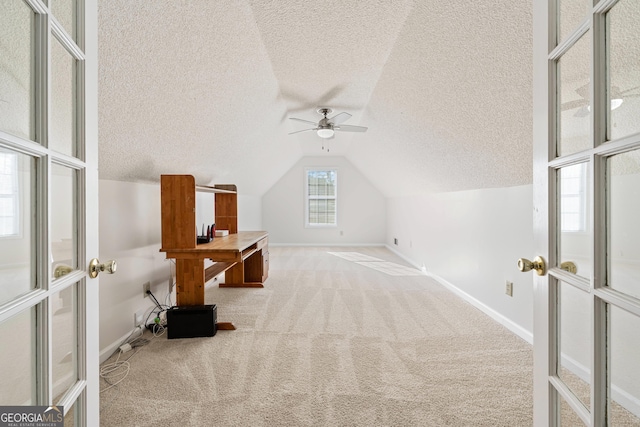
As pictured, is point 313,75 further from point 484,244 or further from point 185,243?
point 484,244

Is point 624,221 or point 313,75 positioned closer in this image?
point 624,221

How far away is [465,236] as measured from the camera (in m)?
3.15

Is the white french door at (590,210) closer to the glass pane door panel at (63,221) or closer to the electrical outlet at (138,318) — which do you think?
the glass pane door panel at (63,221)

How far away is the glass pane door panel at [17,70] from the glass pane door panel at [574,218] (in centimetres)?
128

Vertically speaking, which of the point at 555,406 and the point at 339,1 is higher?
the point at 339,1

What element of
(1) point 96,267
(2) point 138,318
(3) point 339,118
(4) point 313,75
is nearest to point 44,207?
(1) point 96,267

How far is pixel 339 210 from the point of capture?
734 centimetres

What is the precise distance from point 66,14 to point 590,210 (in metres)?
1.41

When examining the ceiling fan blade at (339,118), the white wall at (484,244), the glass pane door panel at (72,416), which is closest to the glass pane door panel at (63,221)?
the glass pane door panel at (72,416)

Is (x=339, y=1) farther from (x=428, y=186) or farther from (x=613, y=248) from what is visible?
(x=428, y=186)

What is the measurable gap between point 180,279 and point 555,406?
7.91 feet

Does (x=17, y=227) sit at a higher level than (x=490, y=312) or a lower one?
higher

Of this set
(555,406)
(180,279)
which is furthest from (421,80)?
(180,279)

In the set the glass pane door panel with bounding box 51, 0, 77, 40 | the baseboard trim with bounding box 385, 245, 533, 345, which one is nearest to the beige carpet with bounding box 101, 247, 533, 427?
the baseboard trim with bounding box 385, 245, 533, 345
